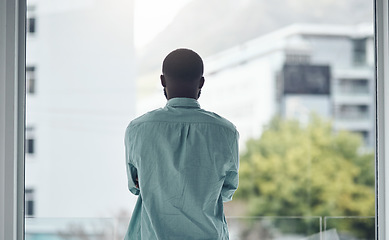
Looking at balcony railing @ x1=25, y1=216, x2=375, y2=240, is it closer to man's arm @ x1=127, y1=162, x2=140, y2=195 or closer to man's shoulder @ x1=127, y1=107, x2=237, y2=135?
man's arm @ x1=127, y1=162, x2=140, y2=195

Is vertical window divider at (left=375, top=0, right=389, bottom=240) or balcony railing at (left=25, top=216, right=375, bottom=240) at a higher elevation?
vertical window divider at (left=375, top=0, right=389, bottom=240)

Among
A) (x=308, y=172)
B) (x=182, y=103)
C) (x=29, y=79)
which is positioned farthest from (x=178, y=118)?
(x=308, y=172)

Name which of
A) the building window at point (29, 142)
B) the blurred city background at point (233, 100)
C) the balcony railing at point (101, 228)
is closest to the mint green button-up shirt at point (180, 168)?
the building window at point (29, 142)

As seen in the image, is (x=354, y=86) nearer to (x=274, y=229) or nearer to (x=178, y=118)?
(x=274, y=229)

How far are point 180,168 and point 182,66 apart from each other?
315 mm

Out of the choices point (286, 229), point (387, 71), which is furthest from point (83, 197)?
point (387, 71)

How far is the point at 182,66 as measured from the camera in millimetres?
1619

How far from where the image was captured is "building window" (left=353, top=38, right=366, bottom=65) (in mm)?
5535

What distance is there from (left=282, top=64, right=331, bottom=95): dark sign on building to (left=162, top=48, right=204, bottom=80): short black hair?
12.6ft

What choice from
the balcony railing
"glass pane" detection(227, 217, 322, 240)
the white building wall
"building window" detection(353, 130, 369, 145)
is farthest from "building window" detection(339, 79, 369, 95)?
the balcony railing

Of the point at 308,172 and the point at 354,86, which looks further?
the point at 354,86

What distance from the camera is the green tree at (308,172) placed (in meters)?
5.42

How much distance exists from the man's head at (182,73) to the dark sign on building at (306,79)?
3841mm

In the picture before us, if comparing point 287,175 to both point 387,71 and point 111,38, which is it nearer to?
point 111,38
